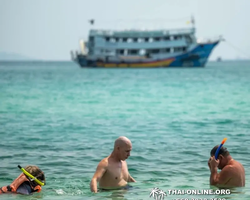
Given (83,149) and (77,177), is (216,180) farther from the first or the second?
(83,149)

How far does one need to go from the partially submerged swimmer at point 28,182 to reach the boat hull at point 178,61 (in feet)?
317

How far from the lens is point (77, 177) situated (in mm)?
10750

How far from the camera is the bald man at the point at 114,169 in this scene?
26.5 feet

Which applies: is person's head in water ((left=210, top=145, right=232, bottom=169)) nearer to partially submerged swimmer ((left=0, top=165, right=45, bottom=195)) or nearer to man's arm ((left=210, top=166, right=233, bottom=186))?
man's arm ((left=210, top=166, right=233, bottom=186))

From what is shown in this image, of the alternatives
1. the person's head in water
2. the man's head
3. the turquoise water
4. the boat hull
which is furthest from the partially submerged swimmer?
the boat hull

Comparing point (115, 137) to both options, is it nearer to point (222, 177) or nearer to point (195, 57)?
point (222, 177)

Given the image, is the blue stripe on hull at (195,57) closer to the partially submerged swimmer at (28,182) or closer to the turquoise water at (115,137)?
the turquoise water at (115,137)

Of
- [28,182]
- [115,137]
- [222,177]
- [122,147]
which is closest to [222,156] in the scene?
[222,177]

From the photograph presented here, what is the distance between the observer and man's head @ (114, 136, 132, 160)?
8.05 m

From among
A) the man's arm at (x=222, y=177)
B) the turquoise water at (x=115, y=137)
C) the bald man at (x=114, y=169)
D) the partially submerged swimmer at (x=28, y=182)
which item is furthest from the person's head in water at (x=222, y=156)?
the partially submerged swimmer at (x=28, y=182)

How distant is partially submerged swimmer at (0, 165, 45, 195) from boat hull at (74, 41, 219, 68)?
9674 cm

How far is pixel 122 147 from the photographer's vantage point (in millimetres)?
8117

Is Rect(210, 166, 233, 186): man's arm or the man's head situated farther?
Rect(210, 166, 233, 186): man's arm

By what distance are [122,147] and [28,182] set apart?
1.48 meters
